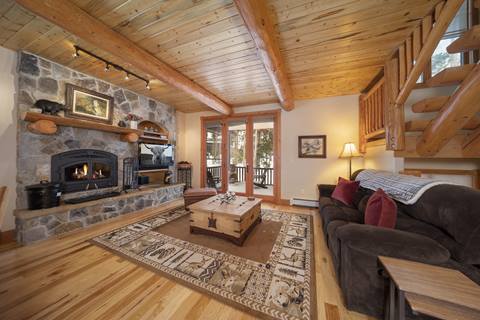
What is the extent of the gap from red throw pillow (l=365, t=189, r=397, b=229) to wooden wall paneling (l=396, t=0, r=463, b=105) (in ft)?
4.91

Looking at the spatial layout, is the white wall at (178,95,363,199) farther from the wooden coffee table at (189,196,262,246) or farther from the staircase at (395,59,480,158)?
the wooden coffee table at (189,196,262,246)

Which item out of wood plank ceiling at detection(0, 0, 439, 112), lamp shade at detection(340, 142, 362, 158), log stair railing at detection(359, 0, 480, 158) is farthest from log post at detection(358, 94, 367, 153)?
log stair railing at detection(359, 0, 480, 158)

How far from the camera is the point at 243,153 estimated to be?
4.71 m

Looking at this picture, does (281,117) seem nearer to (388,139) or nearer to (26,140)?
(388,139)

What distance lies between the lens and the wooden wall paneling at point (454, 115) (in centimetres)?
155

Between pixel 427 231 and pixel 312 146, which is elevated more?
pixel 312 146

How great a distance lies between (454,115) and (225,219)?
9.06 feet

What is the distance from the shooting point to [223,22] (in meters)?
1.82

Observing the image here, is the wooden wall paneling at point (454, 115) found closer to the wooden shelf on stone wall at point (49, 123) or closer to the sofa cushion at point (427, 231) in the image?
the sofa cushion at point (427, 231)

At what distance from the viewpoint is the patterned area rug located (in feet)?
4.42

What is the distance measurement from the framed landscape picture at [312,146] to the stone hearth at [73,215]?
11.9ft

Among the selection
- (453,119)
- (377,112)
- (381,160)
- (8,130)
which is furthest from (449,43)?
(8,130)

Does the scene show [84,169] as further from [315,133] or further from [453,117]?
[453,117]

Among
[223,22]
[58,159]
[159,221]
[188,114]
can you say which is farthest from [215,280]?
[188,114]
